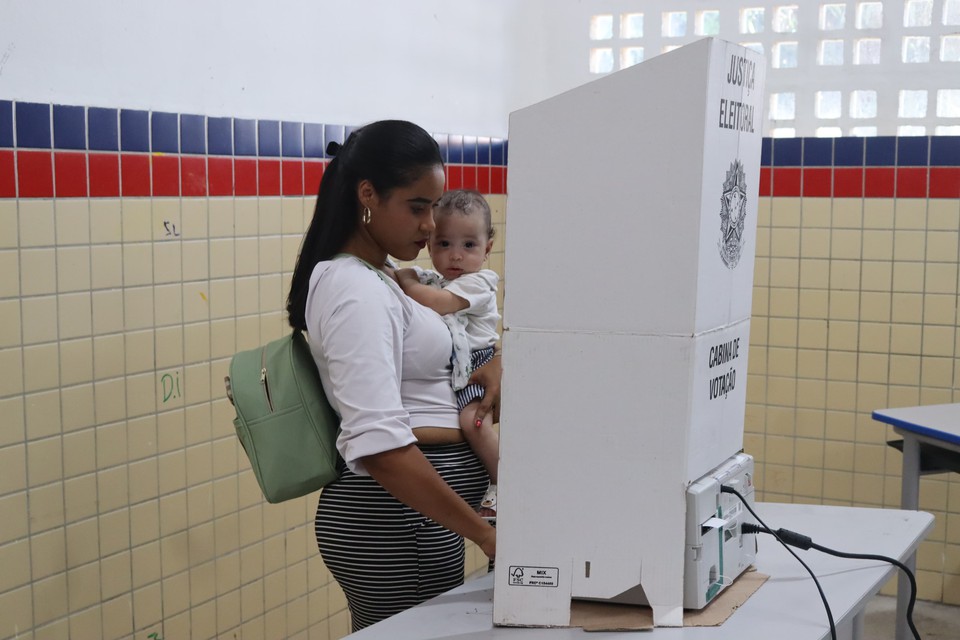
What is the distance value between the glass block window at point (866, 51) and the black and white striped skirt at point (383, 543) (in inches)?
113

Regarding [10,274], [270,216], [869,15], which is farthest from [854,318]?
[10,274]

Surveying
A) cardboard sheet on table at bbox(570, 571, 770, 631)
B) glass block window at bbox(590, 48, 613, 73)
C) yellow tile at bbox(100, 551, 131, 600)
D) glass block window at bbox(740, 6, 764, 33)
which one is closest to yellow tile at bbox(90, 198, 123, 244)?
yellow tile at bbox(100, 551, 131, 600)

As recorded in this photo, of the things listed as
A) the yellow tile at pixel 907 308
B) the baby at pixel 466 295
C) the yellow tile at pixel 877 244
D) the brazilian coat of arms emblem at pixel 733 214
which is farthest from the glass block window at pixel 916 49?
the brazilian coat of arms emblem at pixel 733 214

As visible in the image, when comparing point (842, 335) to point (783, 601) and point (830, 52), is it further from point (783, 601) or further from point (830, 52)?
point (783, 601)

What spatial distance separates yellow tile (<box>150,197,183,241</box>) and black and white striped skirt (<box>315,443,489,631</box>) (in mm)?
1050

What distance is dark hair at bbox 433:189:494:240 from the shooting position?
7.48ft

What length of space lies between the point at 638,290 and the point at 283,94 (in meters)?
1.80

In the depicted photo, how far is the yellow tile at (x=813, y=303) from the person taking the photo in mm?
4129

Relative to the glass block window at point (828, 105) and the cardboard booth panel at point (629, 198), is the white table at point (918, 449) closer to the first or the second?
the glass block window at point (828, 105)

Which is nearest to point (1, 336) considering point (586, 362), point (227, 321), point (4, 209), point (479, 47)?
point (4, 209)

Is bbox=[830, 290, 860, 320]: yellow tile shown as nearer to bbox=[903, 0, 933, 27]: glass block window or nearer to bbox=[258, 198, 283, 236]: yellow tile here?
bbox=[903, 0, 933, 27]: glass block window

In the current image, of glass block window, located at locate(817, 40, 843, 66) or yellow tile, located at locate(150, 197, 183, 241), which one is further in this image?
glass block window, located at locate(817, 40, 843, 66)

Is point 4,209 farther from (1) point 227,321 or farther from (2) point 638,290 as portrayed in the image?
(2) point 638,290

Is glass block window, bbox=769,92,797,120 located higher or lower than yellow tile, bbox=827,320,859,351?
higher
